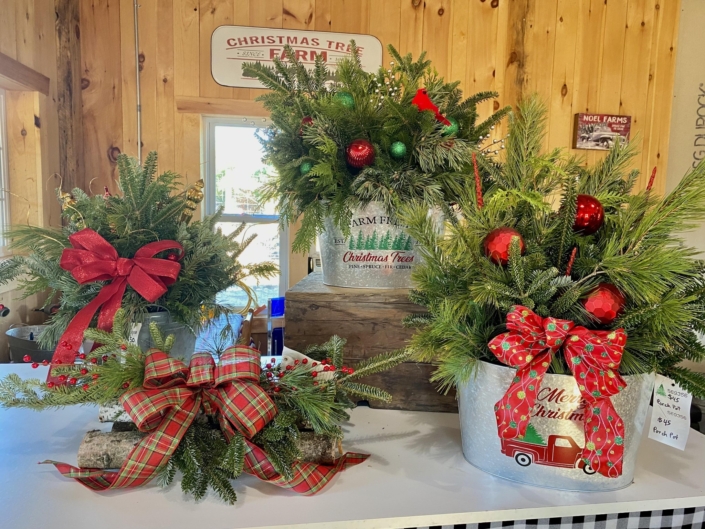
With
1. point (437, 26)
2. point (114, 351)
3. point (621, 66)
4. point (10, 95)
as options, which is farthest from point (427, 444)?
point (621, 66)

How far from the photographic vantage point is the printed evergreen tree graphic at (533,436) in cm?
63

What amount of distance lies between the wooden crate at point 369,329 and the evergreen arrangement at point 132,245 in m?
0.15

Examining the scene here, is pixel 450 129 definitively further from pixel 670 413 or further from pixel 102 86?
pixel 102 86

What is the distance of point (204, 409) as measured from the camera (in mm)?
672

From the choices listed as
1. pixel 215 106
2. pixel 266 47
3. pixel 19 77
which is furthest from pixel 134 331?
pixel 266 47

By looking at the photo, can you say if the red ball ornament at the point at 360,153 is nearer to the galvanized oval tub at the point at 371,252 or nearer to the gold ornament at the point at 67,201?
the galvanized oval tub at the point at 371,252

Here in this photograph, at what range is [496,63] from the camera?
2.83 metres

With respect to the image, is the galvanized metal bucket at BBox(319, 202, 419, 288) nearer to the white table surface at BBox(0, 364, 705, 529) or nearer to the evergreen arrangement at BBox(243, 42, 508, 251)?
the evergreen arrangement at BBox(243, 42, 508, 251)

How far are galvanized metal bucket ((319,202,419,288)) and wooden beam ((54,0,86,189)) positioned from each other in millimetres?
2097

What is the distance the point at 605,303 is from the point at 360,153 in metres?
0.42

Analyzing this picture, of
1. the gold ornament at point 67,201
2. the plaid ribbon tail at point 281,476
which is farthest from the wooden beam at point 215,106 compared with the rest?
the plaid ribbon tail at point 281,476

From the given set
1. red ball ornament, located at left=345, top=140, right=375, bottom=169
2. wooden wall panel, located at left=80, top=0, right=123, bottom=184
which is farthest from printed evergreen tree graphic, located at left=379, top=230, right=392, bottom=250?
wooden wall panel, located at left=80, top=0, right=123, bottom=184

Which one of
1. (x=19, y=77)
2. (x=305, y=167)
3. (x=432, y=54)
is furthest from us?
(x=432, y=54)

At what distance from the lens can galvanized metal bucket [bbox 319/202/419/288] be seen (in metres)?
0.90
